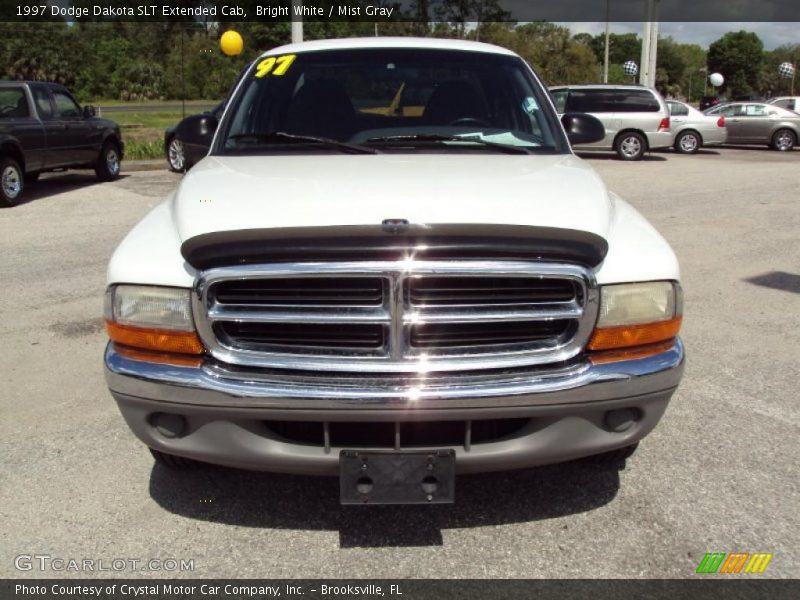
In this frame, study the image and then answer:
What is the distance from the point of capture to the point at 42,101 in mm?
12016

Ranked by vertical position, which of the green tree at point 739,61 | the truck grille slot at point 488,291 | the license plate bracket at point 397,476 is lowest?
the license plate bracket at point 397,476

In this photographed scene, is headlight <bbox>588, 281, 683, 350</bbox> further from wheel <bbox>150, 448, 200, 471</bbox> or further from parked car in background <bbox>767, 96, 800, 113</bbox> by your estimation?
parked car in background <bbox>767, 96, 800, 113</bbox>

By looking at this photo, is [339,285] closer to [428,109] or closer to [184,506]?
[184,506]

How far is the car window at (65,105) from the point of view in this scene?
12398mm

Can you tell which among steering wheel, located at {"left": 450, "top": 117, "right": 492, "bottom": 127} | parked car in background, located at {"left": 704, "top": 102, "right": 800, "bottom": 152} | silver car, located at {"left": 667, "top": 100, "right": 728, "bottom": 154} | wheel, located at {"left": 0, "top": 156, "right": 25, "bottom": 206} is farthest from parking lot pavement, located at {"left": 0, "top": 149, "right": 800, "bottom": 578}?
parked car in background, located at {"left": 704, "top": 102, "right": 800, "bottom": 152}

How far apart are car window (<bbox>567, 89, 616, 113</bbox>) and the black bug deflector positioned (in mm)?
17286

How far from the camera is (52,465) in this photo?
3492mm

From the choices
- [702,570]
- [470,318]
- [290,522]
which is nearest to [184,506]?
[290,522]

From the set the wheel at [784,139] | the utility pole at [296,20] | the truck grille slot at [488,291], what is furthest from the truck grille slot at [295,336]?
the wheel at [784,139]

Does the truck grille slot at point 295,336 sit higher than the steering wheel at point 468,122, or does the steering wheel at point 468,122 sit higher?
the steering wheel at point 468,122

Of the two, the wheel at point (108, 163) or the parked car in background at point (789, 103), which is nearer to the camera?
the wheel at point (108, 163)

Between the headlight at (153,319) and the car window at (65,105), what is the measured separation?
11006 millimetres

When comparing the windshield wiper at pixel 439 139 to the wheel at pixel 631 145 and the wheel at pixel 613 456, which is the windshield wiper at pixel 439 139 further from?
the wheel at pixel 631 145

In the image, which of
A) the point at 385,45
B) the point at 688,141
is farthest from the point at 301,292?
the point at 688,141
